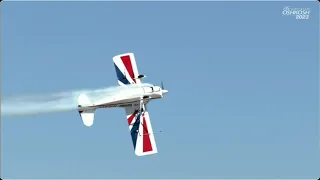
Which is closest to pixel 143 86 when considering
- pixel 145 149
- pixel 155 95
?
pixel 155 95

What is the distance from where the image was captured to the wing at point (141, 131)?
27.2 metres

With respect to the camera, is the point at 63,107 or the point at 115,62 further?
the point at 115,62

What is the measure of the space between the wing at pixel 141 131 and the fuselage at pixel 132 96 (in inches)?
23.0

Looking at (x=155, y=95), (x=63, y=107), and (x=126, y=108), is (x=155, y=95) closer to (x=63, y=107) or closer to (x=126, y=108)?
(x=126, y=108)

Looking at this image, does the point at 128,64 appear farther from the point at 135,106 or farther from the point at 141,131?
the point at 141,131

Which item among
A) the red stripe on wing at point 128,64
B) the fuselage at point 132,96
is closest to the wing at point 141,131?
the fuselage at point 132,96

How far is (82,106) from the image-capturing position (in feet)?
86.9

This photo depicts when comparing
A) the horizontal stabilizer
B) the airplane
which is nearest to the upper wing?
the airplane

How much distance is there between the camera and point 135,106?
2748 centimetres

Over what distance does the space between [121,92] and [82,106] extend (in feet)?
5.61

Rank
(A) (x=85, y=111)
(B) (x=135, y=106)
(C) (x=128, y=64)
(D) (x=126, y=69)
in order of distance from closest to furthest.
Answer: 1. (A) (x=85, y=111)
2. (B) (x=135, y=106)
3. (D) (x=126, y=69)
4. (C) (x=128, y=64)

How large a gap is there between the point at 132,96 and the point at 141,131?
5.34 feet

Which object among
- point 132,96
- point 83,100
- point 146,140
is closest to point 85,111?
point 83,100

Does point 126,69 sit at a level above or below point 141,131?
above
